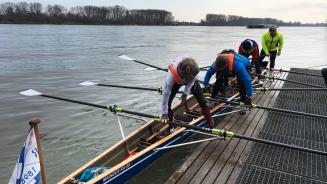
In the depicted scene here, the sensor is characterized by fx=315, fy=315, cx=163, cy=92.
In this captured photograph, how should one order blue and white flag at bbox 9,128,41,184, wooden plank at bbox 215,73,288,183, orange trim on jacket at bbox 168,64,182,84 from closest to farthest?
blue and white flag at bbox 9,128,41,184 → wooden plank at bbox 215,73,288,183 → orange trim on jacket at bbox 168,64,182,84

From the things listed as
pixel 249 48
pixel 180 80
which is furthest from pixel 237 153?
pixel 249 48

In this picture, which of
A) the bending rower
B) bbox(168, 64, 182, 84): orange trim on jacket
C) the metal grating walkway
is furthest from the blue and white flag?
the metal grating walkway

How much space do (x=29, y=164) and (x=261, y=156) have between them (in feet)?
14.9

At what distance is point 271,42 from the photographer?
13844mm

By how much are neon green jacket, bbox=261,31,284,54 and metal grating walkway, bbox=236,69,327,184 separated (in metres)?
3.91

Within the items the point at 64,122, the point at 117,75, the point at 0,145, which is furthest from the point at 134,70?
the point at 0,145

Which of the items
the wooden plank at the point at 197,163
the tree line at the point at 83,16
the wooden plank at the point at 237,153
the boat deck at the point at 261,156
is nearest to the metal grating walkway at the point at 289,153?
the boat deck at the point at 261,156

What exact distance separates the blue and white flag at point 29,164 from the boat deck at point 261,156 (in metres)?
2.41

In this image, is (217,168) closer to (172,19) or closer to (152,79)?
(152,79)

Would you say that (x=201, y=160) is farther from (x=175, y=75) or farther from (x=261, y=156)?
(x=175, y=75)

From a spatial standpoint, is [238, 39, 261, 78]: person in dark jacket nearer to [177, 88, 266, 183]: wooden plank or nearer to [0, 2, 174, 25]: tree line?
[177, 88, 266, 183]: wooden plank

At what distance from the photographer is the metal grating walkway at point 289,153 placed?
19.1 feet

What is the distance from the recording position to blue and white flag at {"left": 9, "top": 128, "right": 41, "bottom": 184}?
4055mm

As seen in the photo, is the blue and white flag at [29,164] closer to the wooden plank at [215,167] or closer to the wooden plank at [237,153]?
the wooden plank at [215,167]
